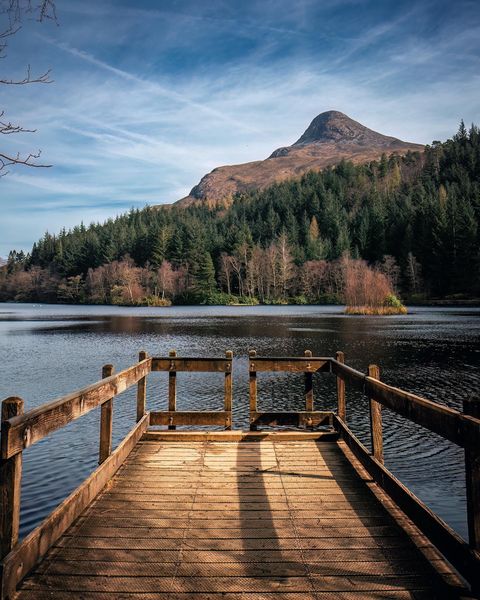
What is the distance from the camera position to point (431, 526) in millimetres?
3811

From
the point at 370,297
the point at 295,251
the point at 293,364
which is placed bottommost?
the point at 293,364

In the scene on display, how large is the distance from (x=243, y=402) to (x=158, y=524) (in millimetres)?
11561

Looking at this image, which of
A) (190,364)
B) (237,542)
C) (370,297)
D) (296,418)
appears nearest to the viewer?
(237,542)

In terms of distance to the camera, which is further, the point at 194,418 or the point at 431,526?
the point at 194,418

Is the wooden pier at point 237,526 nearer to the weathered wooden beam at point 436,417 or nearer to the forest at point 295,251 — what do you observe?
the weathered wooden beam at point 436,417

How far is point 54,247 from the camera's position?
166m

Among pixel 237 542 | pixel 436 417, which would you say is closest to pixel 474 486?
pixel 436 417

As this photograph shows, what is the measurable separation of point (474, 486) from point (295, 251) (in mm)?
120567

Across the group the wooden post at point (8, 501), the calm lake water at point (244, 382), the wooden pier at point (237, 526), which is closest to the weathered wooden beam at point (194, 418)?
the wooden pier at point (237, 526)

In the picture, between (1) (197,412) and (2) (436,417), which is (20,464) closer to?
(2) (436,417)

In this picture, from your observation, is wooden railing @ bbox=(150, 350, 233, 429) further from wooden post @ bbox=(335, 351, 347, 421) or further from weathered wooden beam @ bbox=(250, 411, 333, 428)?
wooden post @ bbox=(335, 351, 347, 421)

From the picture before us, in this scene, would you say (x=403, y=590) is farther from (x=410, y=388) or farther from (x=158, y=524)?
(x=410, y=388)

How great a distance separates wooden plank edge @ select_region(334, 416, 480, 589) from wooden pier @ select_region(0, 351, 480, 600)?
0.5 inches

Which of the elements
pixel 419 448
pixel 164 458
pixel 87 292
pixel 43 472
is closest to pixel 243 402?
pixel 419 448
